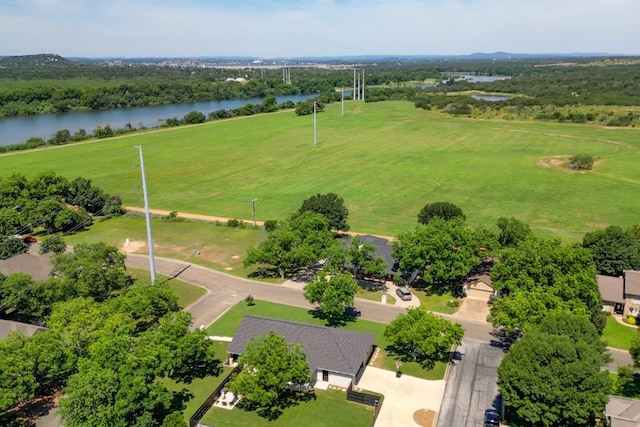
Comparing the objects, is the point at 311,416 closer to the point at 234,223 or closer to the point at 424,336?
the point at 424,336

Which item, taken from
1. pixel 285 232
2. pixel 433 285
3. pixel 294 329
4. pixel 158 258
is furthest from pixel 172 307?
pixel 433 285

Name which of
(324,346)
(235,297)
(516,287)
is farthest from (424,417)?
(235,297)

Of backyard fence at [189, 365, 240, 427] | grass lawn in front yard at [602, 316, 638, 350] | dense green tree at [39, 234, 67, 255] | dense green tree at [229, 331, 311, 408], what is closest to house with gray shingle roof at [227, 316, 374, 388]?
dense green tree at [229, 331, 311, 408]

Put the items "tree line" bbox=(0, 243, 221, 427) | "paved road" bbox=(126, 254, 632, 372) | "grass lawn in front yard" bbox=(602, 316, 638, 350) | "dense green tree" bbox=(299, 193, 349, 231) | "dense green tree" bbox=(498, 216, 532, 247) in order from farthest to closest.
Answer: "dense green tree" bbox=(299, 193, 349, 231)
"dense green tree" bbox=(498, 216, 532, 247)
"paved road" bbox=(126, 254, 632, 372)
"grass lawn in front yard" bbox=(602, 316, 638, 350)
"tree line" bbox=(0, 243, 221, 427)

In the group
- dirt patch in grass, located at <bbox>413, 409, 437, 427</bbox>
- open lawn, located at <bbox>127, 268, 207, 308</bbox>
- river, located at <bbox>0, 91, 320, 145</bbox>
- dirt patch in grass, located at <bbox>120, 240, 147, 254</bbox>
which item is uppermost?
river, located at <bbox>0, 91, 320, 145</bbox>

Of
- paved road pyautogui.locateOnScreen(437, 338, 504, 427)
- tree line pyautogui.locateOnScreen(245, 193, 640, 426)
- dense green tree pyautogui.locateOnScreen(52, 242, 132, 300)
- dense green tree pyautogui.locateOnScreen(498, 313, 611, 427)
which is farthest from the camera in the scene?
dense green tree pyautogui.locateOnScreen(52, 242, 132, 300)

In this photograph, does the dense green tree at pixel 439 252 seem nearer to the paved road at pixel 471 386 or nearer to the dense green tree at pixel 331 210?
the paved road at pixel 471 386

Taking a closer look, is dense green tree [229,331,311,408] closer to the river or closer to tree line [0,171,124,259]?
tree line [0,171,124,259]

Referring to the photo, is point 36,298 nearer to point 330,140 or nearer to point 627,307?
point 627,307
